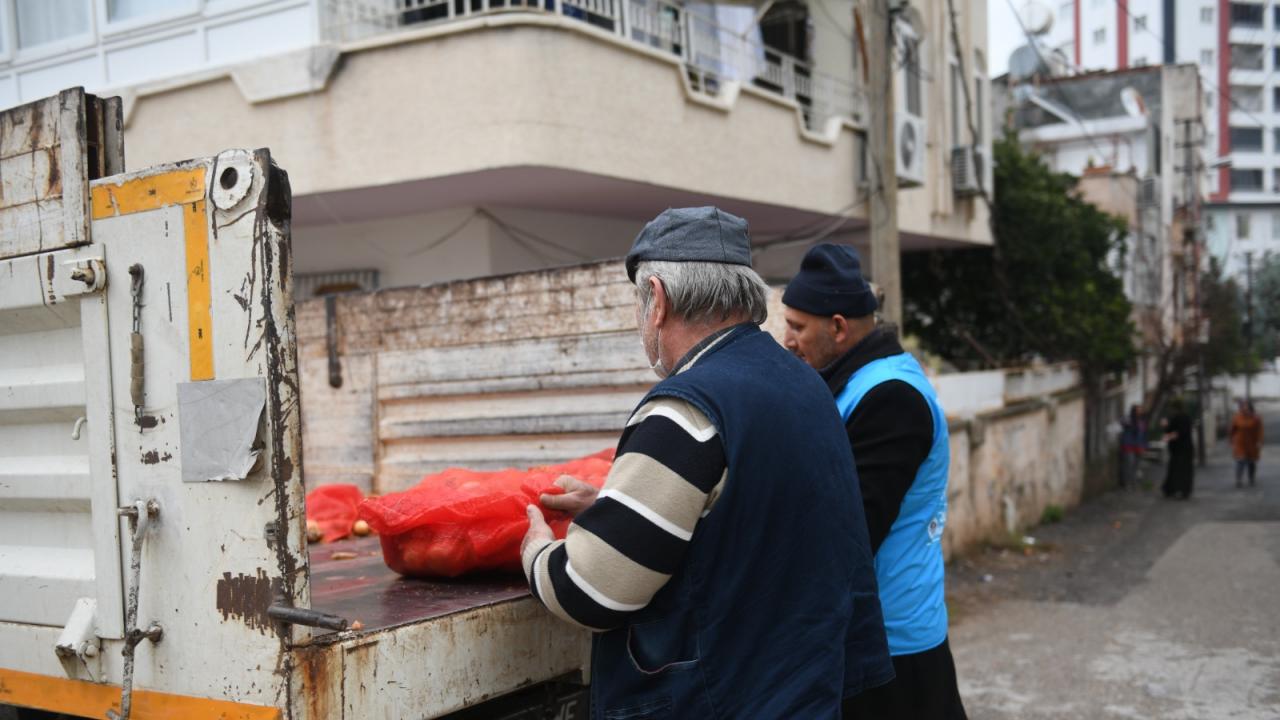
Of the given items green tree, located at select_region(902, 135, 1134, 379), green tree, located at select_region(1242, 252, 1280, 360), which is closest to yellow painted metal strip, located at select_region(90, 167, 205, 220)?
green tree, located at select_region(902, 135, 1134, 379)

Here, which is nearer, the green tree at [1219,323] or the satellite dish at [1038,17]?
the satellite dish at [1038,17]

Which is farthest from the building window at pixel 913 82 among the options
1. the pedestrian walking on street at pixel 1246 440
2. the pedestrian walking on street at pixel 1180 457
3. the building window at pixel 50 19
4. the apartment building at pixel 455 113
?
the building window at pixel 50 19

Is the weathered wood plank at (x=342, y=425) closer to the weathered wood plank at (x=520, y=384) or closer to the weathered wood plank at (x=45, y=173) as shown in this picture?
the weathered wood plank at (x=520, y=384)

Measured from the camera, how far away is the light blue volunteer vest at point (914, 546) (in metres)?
2.73

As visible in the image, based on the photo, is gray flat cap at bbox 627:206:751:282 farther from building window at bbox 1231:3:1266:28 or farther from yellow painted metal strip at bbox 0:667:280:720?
building window at bbox 1231:3:1266:28

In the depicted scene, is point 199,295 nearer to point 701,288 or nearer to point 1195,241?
point 701,288

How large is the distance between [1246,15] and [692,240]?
6902 cm

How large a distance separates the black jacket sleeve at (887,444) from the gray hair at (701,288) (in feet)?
2.57

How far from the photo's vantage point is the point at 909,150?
41.1 ft

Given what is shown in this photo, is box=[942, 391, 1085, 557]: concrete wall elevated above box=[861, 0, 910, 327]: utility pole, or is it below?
below

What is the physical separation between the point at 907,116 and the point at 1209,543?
19.5 feet

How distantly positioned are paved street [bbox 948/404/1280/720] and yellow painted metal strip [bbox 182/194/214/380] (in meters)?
5.23

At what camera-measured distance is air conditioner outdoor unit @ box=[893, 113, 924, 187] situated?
1225 centimetres

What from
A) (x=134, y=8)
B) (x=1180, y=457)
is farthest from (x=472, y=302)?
(x=1180, y=457)
